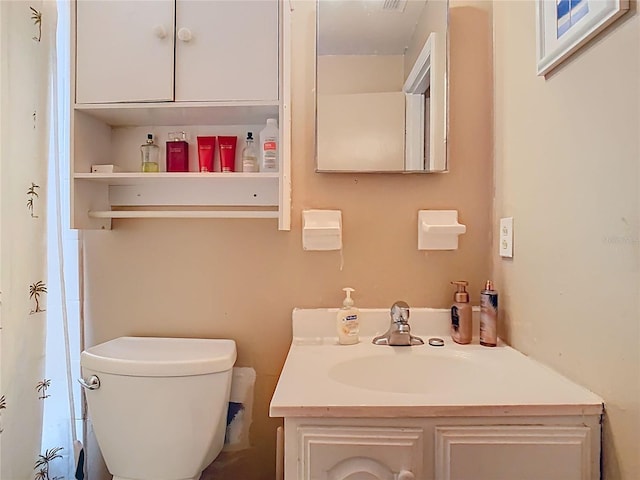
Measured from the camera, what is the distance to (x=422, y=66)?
1.36m

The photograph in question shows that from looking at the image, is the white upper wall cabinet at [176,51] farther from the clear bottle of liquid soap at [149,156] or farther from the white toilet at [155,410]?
the white toilet at [155,410]

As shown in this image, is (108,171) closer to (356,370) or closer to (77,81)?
(77,81)

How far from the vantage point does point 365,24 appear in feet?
4.49

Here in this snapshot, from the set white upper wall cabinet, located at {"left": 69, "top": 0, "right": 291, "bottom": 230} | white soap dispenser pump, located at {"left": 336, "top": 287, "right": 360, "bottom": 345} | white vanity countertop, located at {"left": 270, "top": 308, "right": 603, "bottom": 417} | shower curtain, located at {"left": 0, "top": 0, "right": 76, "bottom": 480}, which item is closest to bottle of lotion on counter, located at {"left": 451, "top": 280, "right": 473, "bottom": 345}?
white vanity countertop, located at {"left": 270, "top": 308, "right": 603, "bottom": 417}

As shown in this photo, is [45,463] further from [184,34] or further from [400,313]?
[184,34]

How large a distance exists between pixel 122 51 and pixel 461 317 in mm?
1184

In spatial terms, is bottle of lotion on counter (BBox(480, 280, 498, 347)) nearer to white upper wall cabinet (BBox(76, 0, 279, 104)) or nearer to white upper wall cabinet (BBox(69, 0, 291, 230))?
white upper wall cabinet (BBox(69, 0, 291, 230))

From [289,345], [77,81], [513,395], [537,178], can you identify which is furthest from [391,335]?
[77,81]

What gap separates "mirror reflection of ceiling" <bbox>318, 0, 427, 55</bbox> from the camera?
4.48 ft

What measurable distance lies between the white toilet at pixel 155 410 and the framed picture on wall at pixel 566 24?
1.08m

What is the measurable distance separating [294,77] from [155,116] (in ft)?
1.40

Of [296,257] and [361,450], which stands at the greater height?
[296,257]

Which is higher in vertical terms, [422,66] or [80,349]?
[422,66]

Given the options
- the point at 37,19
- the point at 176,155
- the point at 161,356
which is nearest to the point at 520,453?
the point at 161,356
